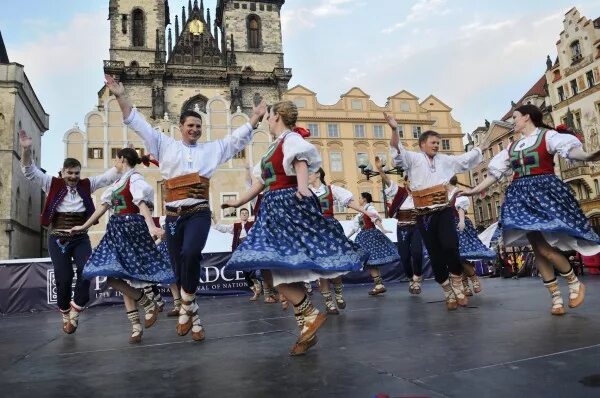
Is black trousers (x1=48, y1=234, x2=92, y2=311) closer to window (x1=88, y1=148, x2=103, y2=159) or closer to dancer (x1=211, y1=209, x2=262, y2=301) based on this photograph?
dancer (x1=211, y1=209, x2=262, y2=301)

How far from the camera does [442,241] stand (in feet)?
17.4

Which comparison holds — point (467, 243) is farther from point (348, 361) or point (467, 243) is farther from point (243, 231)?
point (348, 361)

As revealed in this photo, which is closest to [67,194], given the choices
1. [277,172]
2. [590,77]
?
[277,172]

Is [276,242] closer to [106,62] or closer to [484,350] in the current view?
[484,350]

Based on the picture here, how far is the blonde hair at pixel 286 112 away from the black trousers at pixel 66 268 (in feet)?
9.90

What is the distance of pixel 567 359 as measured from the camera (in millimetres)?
2406

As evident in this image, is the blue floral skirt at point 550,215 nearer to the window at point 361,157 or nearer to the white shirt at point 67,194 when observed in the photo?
the white shirt at point 67,194

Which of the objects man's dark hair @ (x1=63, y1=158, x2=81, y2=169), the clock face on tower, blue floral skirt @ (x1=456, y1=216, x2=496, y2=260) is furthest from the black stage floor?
the clock face on tower

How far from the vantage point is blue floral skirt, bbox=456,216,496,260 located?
25.6 feet

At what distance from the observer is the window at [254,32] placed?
176ft

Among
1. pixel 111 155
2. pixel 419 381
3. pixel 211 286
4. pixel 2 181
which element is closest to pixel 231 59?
pixel 111 155

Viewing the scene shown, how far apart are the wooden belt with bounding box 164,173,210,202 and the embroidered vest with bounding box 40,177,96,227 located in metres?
Result: 1.63

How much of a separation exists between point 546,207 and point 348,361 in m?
2.59

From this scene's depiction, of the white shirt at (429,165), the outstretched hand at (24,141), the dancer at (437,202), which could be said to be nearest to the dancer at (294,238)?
the dancer at (437,202)
